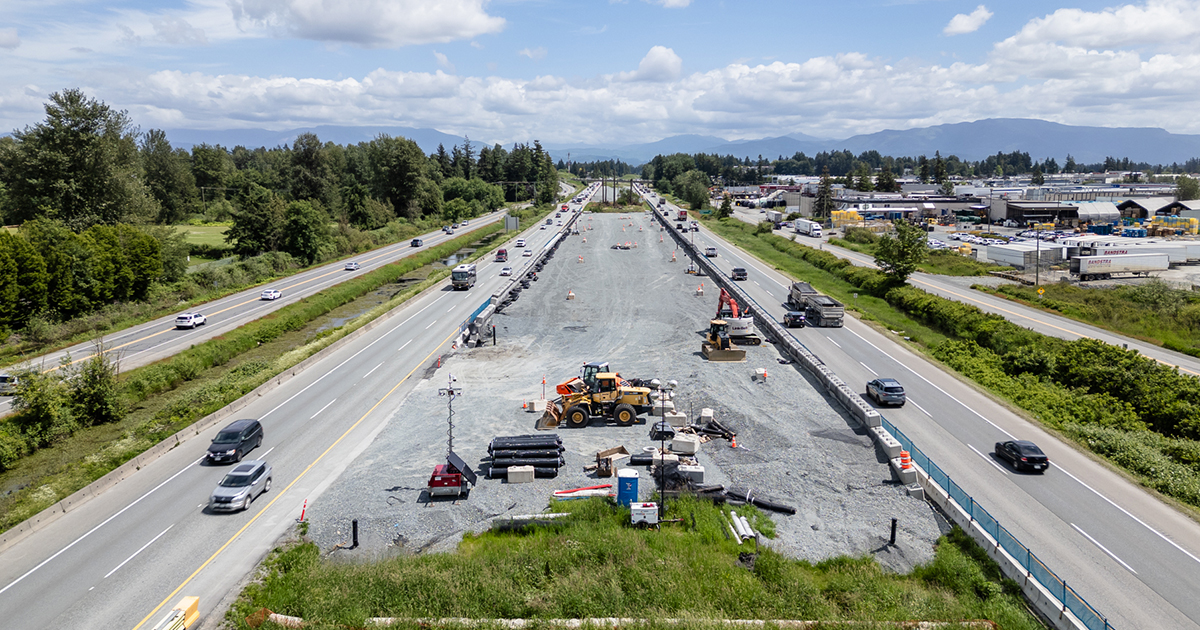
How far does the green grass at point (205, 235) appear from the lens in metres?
107

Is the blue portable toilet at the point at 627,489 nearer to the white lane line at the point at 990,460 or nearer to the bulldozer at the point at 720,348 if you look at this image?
the white lane line at the point at 990,460

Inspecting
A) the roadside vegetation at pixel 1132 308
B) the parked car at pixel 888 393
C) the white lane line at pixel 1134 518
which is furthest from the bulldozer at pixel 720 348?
the roadside vegetation at pixel 1132 308

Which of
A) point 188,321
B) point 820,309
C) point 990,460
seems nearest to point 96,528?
point 990,460

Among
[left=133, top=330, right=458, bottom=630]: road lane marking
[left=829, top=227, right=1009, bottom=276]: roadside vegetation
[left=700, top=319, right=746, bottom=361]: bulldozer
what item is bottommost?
[left=133, top=330, right=458, bottom=630]: road lane marking

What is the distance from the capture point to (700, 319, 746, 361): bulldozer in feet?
142

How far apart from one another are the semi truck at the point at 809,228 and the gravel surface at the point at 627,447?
71898mm

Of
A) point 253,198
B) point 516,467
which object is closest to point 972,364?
point 516,467

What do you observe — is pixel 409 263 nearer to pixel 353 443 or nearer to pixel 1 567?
pixel 353 443

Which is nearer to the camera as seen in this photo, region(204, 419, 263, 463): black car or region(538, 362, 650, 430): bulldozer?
region(204, 419, 263, 463): black car

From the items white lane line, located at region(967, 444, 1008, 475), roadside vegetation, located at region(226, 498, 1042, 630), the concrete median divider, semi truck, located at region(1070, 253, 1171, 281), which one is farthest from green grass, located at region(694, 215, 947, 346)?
the concrete median divider

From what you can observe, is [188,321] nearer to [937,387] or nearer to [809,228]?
[937,387]

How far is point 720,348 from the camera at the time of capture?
1719 inches

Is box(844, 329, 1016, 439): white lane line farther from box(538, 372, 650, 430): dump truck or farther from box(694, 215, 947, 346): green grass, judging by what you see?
box(538, 372, 650, 430): dump truck

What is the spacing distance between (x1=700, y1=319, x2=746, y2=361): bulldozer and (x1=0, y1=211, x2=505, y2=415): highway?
126ft
